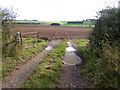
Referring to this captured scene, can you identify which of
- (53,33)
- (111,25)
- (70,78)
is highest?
(111,25)

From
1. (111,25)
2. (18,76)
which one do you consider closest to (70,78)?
(18,76)

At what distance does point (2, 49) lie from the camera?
6684 mm

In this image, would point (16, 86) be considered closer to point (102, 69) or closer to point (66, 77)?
point (66, 77)

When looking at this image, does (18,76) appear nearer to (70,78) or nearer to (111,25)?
(70,78)

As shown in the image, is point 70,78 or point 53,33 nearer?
point 70,78

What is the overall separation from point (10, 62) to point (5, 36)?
2185mm

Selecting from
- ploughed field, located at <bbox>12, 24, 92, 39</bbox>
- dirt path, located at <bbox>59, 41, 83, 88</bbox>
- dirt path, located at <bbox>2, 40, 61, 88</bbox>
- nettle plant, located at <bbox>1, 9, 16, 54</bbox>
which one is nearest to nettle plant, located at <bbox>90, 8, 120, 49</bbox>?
dirt path, located at <bbox>59, 41, 83, 88</bbox>

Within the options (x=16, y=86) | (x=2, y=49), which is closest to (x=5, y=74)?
(x=16, y=86)

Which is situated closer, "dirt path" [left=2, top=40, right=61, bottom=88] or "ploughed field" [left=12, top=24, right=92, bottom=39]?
"dirt path" [left=2, top=40, right=61, bottom=88]

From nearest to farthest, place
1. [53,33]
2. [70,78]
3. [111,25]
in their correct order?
[70,78]
[111,25]
[53,33]

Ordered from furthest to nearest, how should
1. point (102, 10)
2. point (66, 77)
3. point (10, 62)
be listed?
1. point (102, 10)
2. point (10, 62)
3. point (66, 77)

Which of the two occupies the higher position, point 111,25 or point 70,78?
point 111,25

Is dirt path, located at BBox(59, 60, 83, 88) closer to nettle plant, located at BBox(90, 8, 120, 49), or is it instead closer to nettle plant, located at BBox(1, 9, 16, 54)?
nettle plant, located at BBox(90, 8, 120, 49)

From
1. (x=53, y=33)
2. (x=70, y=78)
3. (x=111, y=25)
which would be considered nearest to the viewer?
Answer: (x=70, y=78)
